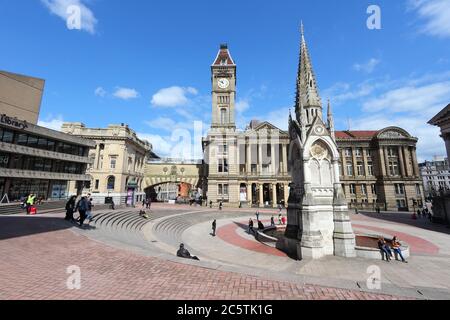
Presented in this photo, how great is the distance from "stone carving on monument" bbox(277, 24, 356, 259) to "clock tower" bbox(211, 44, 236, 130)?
32.9 meters

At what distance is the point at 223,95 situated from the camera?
5341cm

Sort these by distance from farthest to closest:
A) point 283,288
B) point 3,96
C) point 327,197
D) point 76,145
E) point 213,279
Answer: point 76,145 → point 3,96 → point 327,197 → point 213,279 → point 283,288

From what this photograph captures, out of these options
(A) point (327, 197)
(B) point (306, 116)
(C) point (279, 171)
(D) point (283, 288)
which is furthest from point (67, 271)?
(C) point (279, 171)

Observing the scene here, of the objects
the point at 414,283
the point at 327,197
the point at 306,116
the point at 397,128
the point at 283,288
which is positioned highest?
the point at 397,128

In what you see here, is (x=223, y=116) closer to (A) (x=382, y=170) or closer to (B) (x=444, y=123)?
(B) (x=444, y=123)

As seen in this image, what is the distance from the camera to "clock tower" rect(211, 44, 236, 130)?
172 ft

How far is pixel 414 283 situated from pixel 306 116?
41.4ft

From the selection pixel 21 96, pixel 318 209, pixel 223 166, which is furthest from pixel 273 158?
pixel 21 96

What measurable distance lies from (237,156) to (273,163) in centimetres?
890

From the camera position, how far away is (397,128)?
54.1 metres

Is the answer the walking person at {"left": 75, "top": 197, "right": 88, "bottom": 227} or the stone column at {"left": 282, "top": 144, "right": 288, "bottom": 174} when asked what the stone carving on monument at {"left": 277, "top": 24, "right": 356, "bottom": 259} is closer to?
the walking person at {"left": 75, "top": 197, "right": 88, "bottom": 227}

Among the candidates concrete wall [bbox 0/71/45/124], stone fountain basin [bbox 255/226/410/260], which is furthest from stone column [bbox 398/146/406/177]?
concrete wall [bbox 0/71/45/124]

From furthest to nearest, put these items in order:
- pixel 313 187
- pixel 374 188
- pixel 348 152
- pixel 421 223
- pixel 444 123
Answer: pixel 348 152 < pixel 374 188 < pixel 421 223 < pixel 444 123 < pixel 313 187

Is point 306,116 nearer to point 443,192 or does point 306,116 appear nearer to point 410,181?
point 443,192
